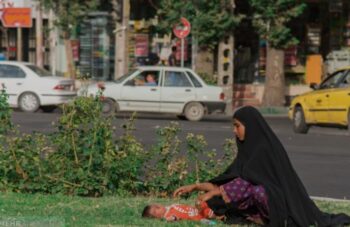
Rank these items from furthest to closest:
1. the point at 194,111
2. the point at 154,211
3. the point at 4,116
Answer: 1. the point at 194,111
2. the point at 4,116
3. the point at 154,211

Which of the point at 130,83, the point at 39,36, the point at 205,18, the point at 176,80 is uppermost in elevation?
the point at 205,18

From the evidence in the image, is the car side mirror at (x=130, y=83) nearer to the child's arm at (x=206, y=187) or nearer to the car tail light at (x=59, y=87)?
the car tail light at (x=59, y=87)

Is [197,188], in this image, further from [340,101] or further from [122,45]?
[122,45]

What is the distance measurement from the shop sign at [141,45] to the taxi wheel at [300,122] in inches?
578

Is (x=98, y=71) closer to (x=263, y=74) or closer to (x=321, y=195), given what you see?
(x=263, y=74)

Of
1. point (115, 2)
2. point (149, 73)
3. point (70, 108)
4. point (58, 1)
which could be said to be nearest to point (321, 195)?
point (70, 108)

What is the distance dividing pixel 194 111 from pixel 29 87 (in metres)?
4.84

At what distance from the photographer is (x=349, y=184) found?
38.2ft

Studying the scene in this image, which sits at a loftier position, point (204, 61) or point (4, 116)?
point (204, 61)

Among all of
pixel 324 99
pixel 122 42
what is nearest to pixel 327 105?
pixel 324 99

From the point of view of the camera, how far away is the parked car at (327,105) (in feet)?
62.3

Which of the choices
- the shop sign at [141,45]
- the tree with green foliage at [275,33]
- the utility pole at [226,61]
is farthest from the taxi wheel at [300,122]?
the shop sign at [141,45]

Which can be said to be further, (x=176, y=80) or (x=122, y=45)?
(x=122, y=45)

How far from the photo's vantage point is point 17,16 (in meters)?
33.6
